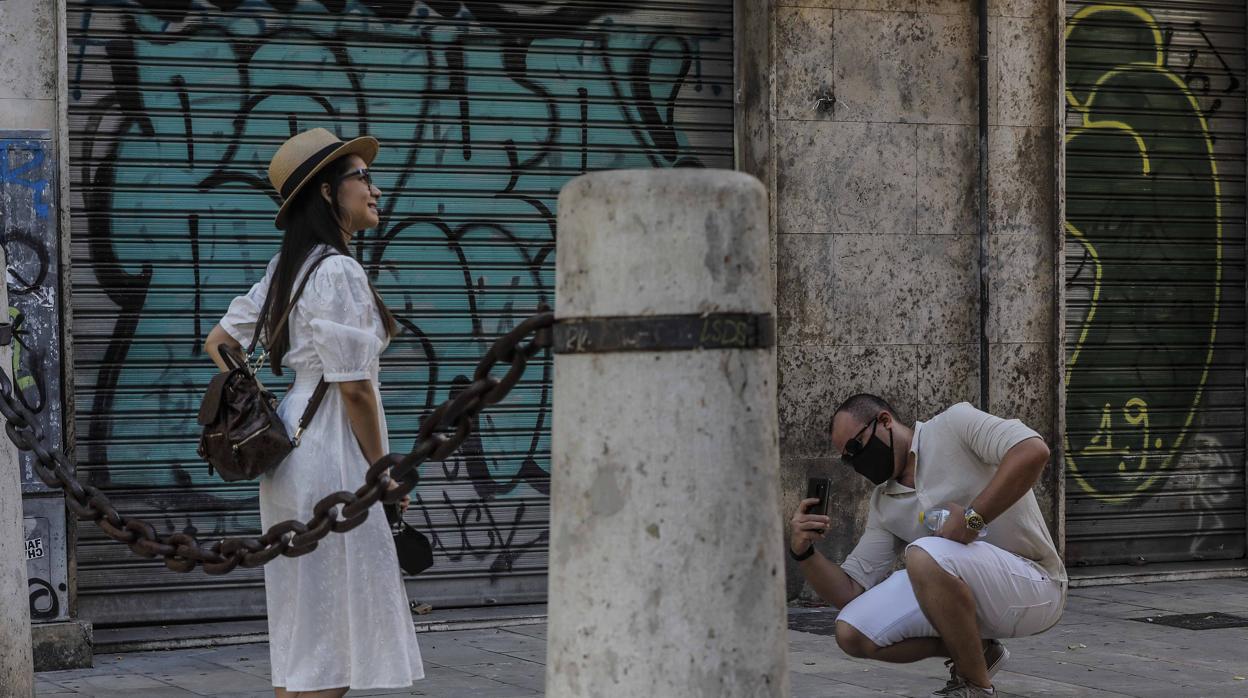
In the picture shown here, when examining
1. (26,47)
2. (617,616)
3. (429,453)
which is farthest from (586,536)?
(26,47)

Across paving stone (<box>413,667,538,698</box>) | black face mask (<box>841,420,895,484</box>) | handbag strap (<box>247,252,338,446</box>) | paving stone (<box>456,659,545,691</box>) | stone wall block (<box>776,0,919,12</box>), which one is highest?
stone wall block (<box>776,0,919,12</box>)

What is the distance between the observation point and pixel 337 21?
783 centimetres

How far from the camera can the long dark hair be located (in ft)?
14.2

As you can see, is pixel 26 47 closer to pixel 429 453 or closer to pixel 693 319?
pixel 429 453

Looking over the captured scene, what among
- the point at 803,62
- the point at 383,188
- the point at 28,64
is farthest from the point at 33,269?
the point at 803,62

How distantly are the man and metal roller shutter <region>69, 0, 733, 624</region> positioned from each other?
291 centimetres

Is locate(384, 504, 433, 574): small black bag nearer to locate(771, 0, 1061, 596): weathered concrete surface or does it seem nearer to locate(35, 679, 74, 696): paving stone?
locate(35, 679, 74, 696): paving stone

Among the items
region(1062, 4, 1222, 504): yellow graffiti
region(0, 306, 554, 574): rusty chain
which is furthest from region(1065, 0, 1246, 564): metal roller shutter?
region(0, 306, 554, 574): rusty chain

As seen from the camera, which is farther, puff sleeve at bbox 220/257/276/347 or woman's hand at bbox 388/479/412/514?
puff sleeve at bbox 220/257/276/347

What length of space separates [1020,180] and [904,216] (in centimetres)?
70

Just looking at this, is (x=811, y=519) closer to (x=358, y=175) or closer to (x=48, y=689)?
(x=358, y=175)

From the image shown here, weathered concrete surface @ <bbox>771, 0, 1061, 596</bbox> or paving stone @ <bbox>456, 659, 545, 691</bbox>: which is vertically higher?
weathered concrete surface @ <bbox>771, 0, 1061, 596</bbox>

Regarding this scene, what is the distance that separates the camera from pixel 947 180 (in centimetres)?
864

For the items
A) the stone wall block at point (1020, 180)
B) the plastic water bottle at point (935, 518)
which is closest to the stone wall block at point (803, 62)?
the stone wall block at point (1020, 180)
